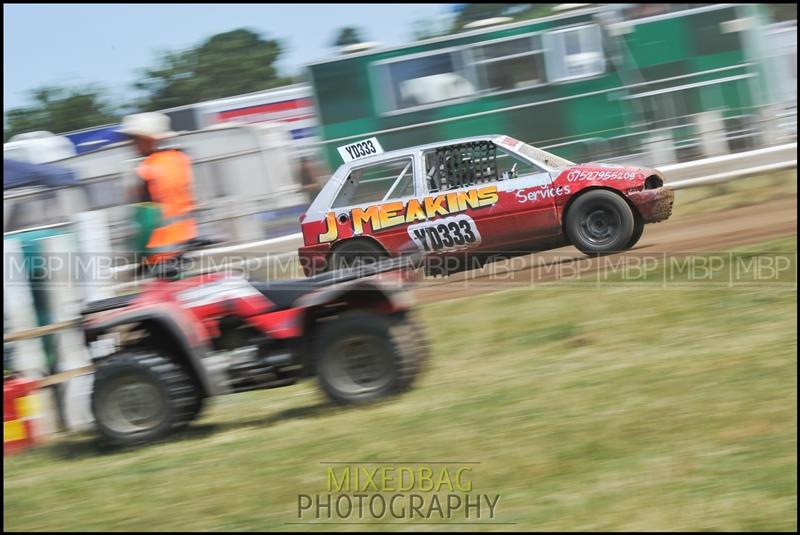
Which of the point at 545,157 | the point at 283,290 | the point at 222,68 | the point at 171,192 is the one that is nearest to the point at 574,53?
the point at 545,157

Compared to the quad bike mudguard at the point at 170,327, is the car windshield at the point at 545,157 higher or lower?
higher

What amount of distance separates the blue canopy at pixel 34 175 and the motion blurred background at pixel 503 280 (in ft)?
0.05

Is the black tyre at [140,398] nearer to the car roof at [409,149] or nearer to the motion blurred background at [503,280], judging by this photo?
the motion blurred background at [503,280]

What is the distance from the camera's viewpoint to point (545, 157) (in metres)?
2.01

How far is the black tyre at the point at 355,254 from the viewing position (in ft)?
6.93

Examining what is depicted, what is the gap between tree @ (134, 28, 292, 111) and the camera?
2.04m

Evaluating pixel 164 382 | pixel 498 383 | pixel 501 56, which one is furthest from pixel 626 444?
pixel 501 56

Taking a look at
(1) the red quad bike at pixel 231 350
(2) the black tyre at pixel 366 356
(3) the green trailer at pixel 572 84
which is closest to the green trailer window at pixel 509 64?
(3) the green trailer at pixel 572 84

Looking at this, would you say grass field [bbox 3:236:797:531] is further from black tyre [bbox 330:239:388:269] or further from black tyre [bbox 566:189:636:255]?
black tyre [bbox 330:239:388:269]

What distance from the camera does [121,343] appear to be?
5.27 metres

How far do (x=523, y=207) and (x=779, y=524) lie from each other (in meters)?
2.64

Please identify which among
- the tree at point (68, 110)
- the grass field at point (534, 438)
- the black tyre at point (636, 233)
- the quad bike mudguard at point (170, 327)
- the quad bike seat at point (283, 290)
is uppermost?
the tree at point (68, 110)

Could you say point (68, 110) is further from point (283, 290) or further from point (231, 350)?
point (231, 350)

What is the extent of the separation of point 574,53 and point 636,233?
0.43m
